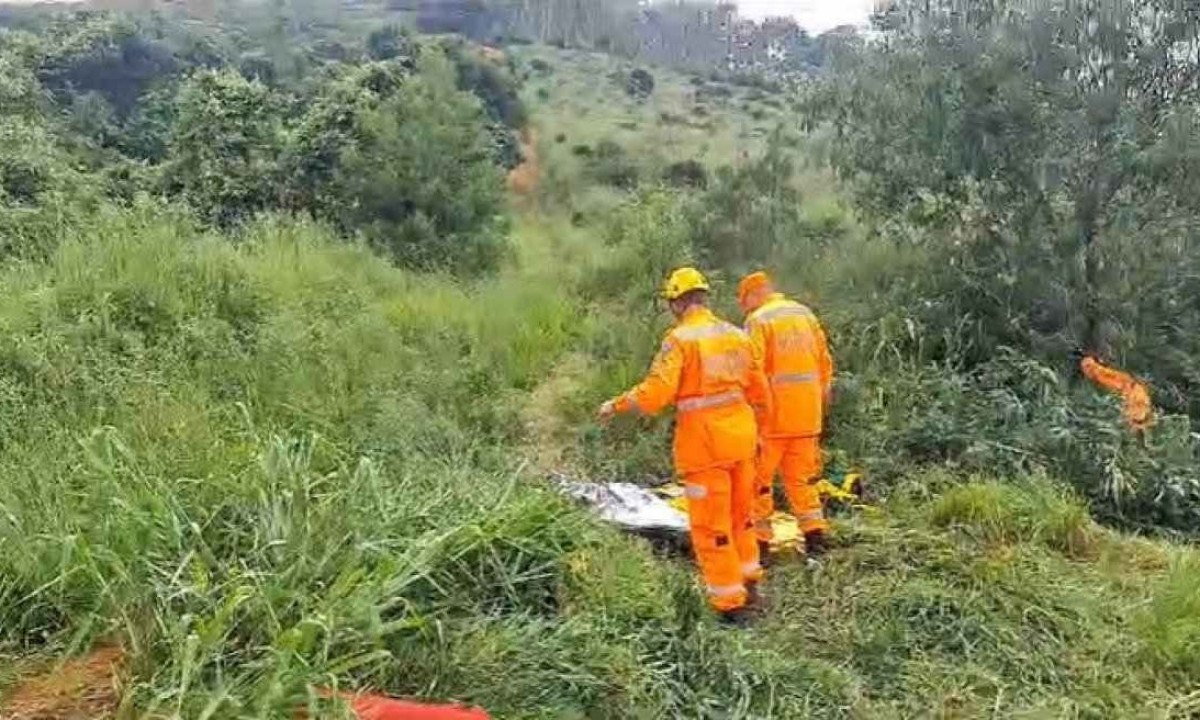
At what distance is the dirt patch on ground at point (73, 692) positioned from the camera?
11.1 ft

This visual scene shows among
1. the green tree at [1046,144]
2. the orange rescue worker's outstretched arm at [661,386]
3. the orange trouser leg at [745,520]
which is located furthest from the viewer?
the green tree at [1046,144]

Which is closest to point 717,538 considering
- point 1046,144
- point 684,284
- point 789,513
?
point 684,284

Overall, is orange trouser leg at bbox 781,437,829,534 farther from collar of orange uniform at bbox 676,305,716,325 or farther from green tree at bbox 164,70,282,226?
green tree at bbox 164,70,282,226

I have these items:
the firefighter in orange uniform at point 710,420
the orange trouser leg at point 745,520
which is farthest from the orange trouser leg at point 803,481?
the firefighter in orange uniform at point 710,420

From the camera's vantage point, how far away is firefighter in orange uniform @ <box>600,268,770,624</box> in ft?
16.8

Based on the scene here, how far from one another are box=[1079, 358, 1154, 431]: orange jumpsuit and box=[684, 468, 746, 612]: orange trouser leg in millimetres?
3623

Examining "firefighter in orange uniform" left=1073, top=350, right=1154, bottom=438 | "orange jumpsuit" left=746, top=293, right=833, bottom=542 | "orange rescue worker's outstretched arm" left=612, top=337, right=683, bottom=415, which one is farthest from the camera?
"firefighter in orange uniform" left=1073, top=350, right=1154, bottom=438

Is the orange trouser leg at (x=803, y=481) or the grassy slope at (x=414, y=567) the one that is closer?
the grassy slope at (x=414, y=567)

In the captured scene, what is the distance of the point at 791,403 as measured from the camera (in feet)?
19.1

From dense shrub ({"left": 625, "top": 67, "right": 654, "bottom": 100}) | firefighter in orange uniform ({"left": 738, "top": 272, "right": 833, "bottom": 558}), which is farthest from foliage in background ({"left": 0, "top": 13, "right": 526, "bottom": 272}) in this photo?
dense shrub ({"left": 625, "top": 67, "right": 654, "bottom": 100})

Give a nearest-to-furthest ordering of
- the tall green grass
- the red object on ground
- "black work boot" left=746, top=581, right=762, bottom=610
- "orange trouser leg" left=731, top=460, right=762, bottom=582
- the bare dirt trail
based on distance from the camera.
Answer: the red object on ground < the tall green grass < "orange trouser leg" left=731, top=460, right=762, bottom=582 < "black work boot" left=746, top=581, right=762, bottom=610 < the bare dirt trail

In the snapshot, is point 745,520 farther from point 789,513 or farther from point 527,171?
point 527,171

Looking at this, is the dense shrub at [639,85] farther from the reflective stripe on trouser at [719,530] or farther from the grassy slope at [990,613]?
the reflective stripe on trouser at [719,530]

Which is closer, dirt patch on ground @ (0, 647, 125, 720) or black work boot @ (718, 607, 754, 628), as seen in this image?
dirt patch on ground @ (0, 647, 125, 720)
